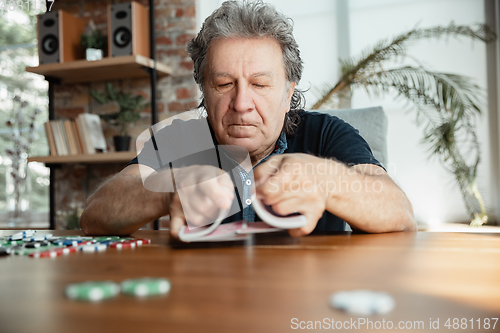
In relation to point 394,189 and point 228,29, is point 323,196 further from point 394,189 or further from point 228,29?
point 228,29

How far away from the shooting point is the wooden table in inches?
11.2

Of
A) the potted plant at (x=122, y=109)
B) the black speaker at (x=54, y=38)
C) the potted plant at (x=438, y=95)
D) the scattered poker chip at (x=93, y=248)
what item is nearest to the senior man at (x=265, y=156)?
the scattered poker chip at (x=93, y=248)

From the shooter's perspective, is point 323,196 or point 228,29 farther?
point 228,29

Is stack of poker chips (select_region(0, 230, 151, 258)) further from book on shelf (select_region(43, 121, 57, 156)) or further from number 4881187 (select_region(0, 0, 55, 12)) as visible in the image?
number 4881187 (select_region(0, 0, 55, 12))

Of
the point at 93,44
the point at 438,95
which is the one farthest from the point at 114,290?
the point at 93,44

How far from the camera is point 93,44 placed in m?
2.93

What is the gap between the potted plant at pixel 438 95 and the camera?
2.35 m

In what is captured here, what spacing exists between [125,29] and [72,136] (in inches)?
32.7

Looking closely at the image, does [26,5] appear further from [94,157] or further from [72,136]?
[94,157]

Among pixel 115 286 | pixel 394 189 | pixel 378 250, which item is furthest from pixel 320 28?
pixel 115 286

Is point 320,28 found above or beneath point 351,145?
above

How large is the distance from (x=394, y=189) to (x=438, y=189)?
6.75 feet

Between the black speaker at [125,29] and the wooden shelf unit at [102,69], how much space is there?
8 centimetres

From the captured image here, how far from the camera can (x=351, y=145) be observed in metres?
1.11
